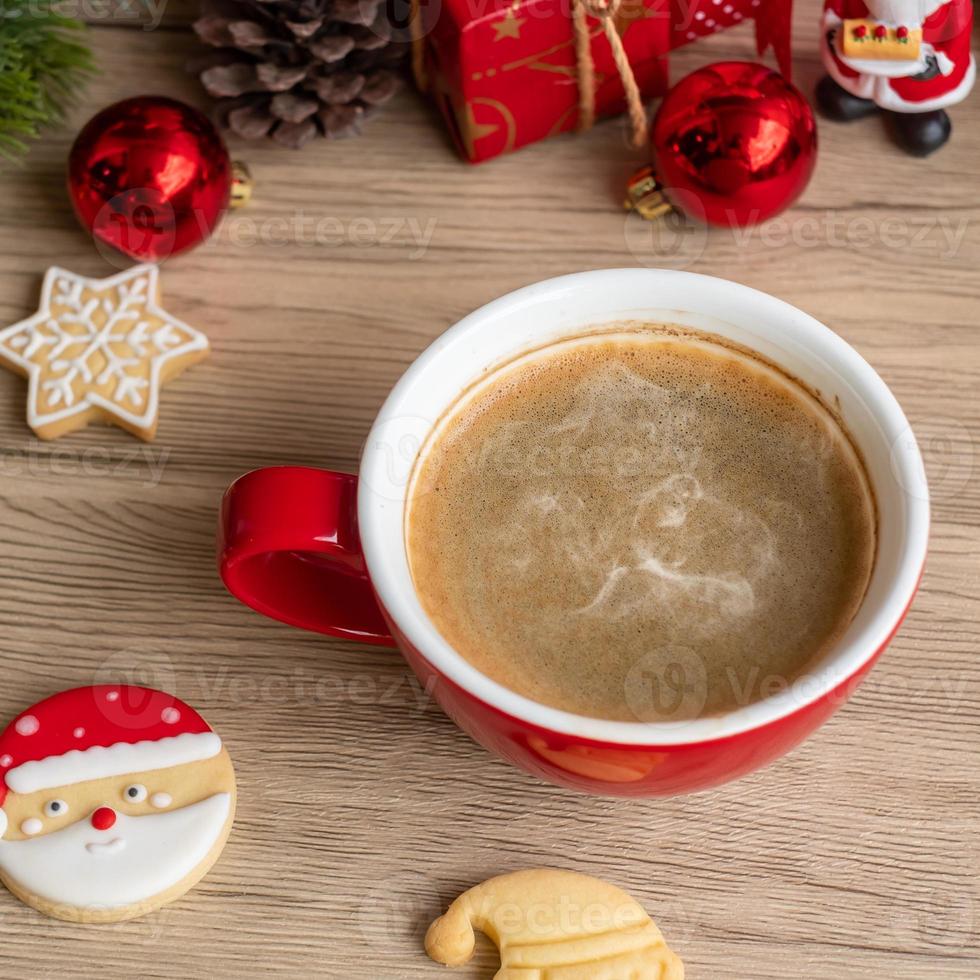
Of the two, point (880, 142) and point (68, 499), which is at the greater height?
point (880, 142)

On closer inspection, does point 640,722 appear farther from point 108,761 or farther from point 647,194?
point 647,194

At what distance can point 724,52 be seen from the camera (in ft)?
4.03

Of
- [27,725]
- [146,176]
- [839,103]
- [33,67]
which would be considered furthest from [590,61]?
[27,725]

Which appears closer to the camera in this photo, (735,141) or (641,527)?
(641,527)

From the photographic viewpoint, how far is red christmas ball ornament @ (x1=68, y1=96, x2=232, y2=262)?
110 centimetres

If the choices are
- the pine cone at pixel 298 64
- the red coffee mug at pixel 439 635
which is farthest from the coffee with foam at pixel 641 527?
the pine cone at pixel 298 64

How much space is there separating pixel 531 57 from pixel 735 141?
0.61 ft

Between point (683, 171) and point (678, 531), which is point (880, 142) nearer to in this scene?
point (683, 171)

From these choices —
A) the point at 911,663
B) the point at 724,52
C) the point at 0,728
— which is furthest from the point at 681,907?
the point at 724,52

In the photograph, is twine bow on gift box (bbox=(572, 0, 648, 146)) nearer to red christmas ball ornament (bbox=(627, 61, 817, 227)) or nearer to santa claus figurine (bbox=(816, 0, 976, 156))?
red christmas ball ornament (bbox=(627, 61, 817, 227))

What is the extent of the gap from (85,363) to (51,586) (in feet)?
0.63

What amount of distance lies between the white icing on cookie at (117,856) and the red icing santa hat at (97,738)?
0.04 m

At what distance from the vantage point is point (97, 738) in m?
0.94

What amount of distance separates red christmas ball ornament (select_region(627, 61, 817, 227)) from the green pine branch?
0.53 meters
